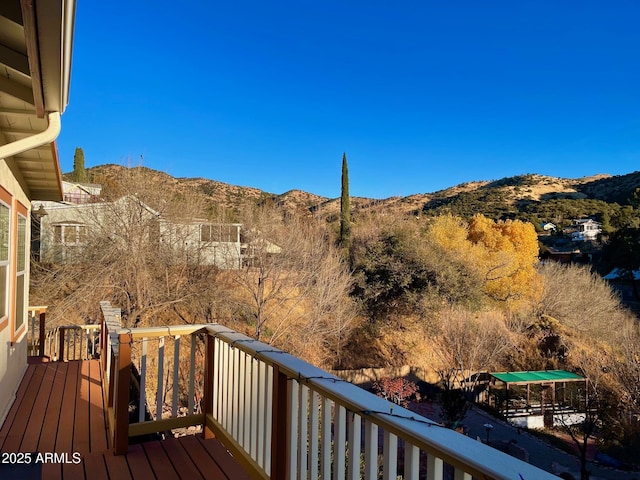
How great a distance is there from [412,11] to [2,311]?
1633 centimetres

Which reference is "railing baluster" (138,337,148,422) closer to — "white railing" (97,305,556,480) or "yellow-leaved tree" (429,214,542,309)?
"white railing" (97,305,556,480)

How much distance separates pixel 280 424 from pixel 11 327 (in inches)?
160

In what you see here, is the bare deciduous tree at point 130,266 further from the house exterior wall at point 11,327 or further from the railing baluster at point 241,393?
the railing baluster at point 241,393

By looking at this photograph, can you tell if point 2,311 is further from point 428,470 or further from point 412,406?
point 412,406

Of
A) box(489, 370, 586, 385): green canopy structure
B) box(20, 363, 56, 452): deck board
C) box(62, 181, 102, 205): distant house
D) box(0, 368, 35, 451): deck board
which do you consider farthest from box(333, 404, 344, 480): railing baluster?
box(62, 181, 102, 205): distant house

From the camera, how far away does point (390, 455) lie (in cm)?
131

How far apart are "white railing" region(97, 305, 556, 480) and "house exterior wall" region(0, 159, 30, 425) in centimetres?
113

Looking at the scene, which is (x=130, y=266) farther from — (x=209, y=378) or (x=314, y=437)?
(x=314, y=437)

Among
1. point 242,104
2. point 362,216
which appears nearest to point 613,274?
point 362,216

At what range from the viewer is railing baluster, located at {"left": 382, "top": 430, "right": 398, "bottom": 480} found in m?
1.29

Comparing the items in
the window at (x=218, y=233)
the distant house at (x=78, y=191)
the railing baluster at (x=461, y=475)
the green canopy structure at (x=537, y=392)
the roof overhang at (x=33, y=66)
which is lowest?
the green canopy structure at (x=537, y=392)

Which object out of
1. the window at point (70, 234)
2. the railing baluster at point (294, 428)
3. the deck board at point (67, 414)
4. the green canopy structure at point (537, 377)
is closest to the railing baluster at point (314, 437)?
the railing baluster at point (294, 428)

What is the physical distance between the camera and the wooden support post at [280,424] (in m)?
2.02

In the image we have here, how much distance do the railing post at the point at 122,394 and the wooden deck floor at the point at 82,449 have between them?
9 centimetres
